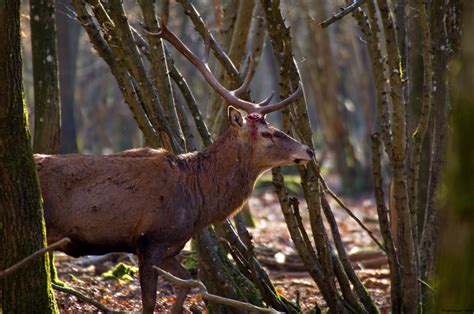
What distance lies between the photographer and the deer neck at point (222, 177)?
8.62 metres

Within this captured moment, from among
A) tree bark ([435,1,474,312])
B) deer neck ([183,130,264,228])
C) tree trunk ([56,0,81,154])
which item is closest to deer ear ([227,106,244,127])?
deer neck ([183,130,264,228])

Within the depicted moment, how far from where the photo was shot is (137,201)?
324 inches

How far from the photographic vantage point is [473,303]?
4488 millimetres

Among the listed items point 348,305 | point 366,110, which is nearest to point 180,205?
point 348,305

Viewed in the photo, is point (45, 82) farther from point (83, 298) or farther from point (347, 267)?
point (347, 267)

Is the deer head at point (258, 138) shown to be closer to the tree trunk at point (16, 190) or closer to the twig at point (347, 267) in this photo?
the twig at point (347, 267)

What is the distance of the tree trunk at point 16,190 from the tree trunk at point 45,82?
3989mm

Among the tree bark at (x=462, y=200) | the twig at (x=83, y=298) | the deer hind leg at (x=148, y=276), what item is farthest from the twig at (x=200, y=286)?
the tree bark at (x=462, y=200)

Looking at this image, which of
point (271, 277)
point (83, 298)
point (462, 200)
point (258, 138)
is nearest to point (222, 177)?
point (258, 138)

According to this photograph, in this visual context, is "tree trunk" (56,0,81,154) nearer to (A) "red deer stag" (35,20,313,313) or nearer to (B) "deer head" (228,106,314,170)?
(B) "deer head" (228,106,314,170)

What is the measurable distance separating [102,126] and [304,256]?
2885 centimetres

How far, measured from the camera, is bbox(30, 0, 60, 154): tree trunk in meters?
10.4

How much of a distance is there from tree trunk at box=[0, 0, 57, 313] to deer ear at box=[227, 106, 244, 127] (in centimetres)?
279

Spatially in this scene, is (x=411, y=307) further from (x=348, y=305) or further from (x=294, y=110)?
(x=294, y=110)
